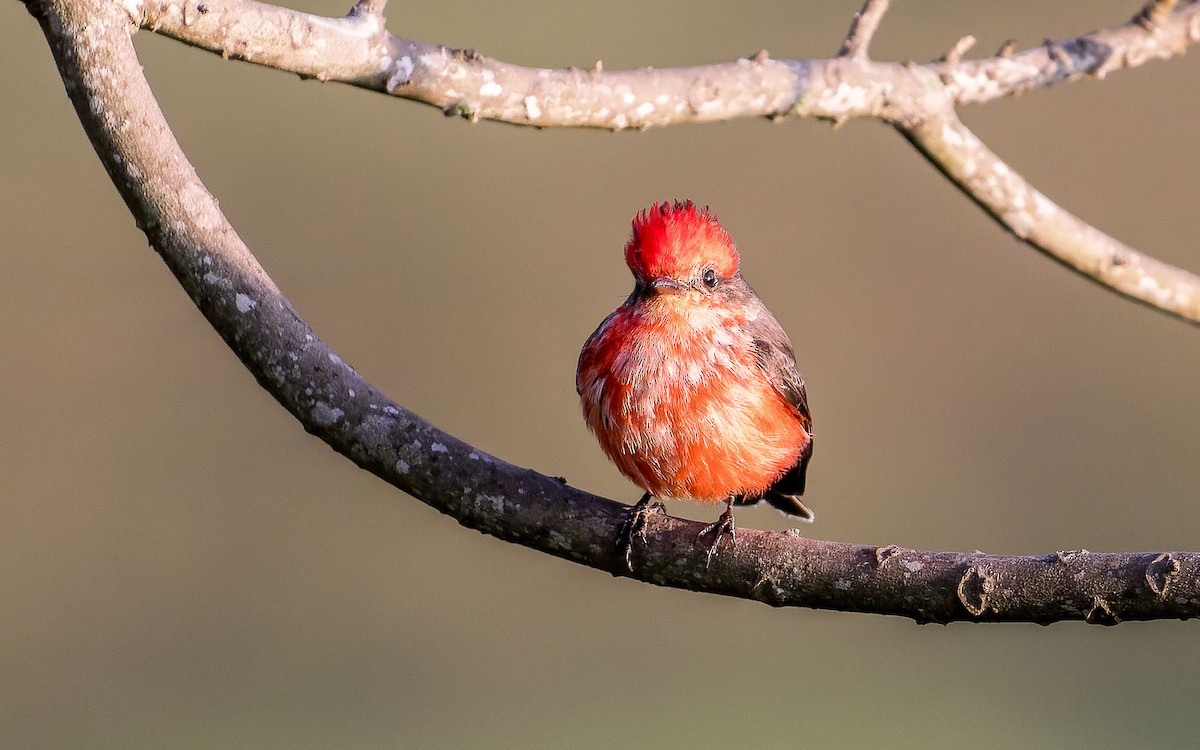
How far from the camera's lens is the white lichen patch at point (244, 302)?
281 cm

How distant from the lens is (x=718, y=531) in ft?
10.1

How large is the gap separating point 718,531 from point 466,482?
25.2 inches

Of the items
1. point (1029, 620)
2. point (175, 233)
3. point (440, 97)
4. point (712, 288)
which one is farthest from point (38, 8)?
point (1029, 620)

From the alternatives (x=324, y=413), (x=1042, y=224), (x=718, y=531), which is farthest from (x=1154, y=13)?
(x=324, y=413)

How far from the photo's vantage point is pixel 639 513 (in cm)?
304

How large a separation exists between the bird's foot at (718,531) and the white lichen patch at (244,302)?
1.22 metres

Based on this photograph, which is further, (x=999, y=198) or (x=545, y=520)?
(x=999, y=198)

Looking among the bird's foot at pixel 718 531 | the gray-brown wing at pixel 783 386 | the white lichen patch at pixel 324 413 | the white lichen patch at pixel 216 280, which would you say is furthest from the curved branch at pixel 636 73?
the bird's foot at pixel 718 531

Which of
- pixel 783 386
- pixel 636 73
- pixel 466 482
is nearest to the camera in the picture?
pixel 466 482

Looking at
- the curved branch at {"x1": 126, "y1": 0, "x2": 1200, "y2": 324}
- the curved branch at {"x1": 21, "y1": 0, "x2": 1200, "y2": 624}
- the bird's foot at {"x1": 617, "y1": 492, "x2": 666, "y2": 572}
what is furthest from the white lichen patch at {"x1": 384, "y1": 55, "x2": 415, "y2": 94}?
the bird's foot at {"x1": 617, "y1": 492, "x2": 666, "y2": 572}

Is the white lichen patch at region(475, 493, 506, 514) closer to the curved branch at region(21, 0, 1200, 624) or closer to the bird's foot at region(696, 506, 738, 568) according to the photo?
the curved branch at region(21, 0, 1200, 624)

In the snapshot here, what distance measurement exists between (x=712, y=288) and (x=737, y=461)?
532 millimetres

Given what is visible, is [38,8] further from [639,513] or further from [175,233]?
[639,513]

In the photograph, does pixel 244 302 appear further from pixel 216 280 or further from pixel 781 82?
pixel 781 82
